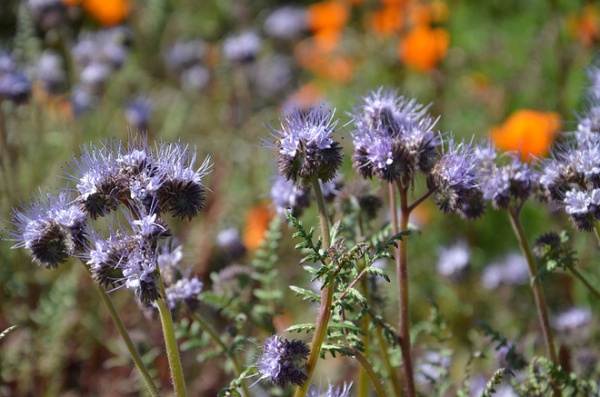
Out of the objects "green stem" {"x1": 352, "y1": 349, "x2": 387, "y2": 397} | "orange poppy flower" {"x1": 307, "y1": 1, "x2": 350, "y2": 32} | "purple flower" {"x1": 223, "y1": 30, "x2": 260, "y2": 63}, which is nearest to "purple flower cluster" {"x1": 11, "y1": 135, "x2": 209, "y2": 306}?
"green stem" {"x1": 352, "y1": 349, "x2": 387, "y2": 397}

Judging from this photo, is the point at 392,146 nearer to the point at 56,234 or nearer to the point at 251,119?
the point at 56,234

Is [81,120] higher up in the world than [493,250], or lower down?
higher up

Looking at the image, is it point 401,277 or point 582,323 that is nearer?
point 401,277

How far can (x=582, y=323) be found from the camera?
2.96 m

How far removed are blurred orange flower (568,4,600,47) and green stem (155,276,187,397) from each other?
334 centimetres

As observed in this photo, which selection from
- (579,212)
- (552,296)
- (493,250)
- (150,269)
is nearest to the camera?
(150,269)

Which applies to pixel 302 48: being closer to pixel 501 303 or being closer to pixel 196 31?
pixel 196 31

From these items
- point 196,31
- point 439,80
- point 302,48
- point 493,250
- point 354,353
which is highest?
point 196,31

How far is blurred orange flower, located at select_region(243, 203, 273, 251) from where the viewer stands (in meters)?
3.89

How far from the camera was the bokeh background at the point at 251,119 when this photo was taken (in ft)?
10.8

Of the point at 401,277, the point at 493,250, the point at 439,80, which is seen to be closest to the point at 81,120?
the point at 439,80

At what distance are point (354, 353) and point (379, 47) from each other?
3313 millimetres

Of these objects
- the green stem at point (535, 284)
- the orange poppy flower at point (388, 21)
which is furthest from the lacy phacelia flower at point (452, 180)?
the orange poppy flower at point (388, 21)

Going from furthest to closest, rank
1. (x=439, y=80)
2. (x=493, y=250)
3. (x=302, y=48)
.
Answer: (x=302, y=48) < (x=439, y=80) < (x=493, y=250)
